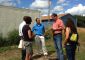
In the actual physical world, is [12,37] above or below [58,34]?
below

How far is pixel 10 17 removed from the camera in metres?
24.4

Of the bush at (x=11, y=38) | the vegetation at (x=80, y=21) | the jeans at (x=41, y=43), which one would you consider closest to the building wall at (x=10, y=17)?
the bush at (x=11, y=38)

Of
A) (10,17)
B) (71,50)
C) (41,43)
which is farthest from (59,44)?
(10,17)

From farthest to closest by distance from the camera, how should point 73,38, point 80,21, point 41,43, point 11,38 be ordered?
point 80,21 → point 11,38 → point 41,43 → point 73,38

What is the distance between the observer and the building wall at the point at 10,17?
23375 millimetres

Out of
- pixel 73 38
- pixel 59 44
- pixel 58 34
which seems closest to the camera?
pixel 73 38

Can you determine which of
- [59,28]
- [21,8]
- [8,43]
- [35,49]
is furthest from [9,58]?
[21,8]

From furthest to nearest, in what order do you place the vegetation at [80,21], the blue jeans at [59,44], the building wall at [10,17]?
the vegetation at [80,21] → the building wall at [10,17] → the blue jeans at [59,44]

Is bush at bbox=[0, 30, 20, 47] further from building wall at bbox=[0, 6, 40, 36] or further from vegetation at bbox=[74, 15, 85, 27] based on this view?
vegetation at bbox=[74, 15, 85, 27]

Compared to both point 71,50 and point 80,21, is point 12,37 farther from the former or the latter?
point 80,21

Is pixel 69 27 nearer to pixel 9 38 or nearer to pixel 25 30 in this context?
pixel 25 30

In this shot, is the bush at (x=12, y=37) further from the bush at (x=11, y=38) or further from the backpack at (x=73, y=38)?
the backpack at (x=73, y=38)

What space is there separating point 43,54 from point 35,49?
1.75 metres

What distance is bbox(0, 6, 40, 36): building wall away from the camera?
23.4 meters
